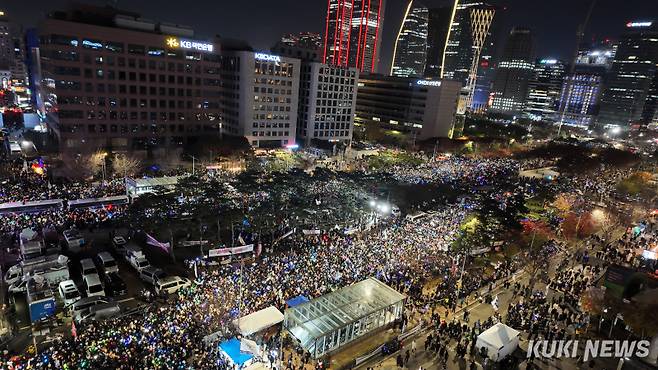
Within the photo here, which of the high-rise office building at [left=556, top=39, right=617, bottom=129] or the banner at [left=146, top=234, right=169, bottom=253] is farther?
the high-rise office building at [left=556, top=39, right=617, bottom=129]

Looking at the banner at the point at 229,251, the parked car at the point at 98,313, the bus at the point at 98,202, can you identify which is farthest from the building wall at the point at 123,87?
the parked car at the point at 98,313

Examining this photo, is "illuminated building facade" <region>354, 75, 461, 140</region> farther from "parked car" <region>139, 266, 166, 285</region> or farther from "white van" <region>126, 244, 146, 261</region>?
"parked car" <region>139, 266, 166, 285</region>

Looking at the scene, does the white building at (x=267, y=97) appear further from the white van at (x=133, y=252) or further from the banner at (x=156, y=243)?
the white van at (x=133, y=252)

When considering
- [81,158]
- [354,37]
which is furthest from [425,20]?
[81,158]

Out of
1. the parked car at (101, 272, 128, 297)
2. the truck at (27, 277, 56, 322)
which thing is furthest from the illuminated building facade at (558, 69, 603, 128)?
the truck at (27, 277, 56, 322)

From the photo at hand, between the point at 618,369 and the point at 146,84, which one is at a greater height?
the point at 146,84

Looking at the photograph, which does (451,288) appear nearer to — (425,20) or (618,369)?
(618,369)

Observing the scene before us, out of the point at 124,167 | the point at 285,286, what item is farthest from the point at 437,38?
the point at 285,286
